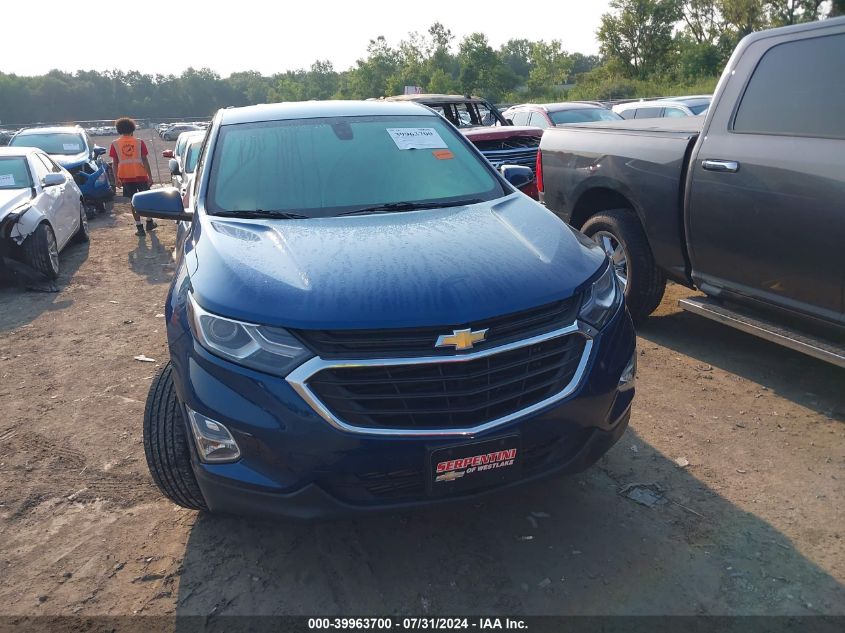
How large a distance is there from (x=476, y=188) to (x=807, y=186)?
166 cm

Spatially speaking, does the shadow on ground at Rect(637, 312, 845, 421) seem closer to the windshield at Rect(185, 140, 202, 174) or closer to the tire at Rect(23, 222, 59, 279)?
the tire at Rect(23, 222, 59, 279)

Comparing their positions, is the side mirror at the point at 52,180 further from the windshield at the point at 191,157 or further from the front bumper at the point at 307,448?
the front bumper at the point at 307,448

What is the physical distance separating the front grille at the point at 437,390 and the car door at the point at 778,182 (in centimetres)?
186

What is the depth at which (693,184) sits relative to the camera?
13.5 ft

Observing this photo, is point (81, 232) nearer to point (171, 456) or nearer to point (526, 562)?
point (171, 456)

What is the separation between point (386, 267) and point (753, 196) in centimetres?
232

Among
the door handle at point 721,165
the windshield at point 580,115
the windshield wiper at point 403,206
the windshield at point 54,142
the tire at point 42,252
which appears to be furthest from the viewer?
the windshield at point 54,142

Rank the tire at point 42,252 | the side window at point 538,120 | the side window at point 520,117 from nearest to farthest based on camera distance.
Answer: the tire at point 42,252 → the side window at point 538,120 → the side window at point 520,117

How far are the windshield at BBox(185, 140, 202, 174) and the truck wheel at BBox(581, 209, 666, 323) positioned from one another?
734 centimetres

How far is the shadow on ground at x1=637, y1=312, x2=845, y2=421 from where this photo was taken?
4.02 m

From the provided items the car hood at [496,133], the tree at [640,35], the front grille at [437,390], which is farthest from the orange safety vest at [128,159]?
the tree at [640,35]

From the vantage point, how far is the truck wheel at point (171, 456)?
2748 millimetres

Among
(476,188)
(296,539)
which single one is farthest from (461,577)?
(476,188)

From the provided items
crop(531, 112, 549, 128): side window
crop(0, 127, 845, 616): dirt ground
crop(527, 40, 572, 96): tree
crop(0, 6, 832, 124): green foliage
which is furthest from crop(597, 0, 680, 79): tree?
crop(0, 127, 845, 616): dirt ground
